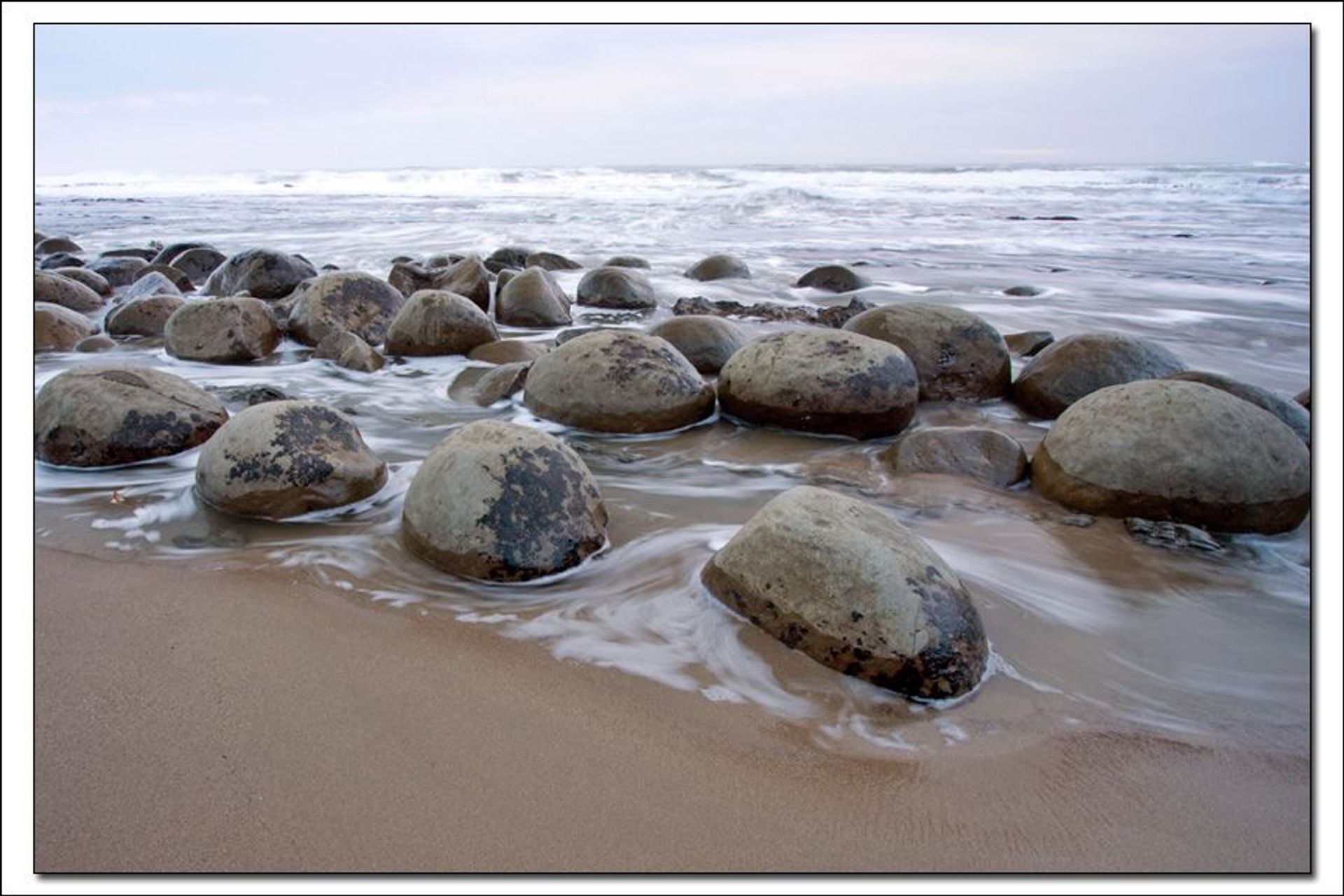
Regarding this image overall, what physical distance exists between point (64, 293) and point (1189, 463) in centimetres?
722

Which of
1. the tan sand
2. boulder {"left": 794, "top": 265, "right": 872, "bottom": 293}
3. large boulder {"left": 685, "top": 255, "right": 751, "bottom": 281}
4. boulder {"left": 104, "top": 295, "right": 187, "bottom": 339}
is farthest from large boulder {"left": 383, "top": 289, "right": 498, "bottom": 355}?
boulder {"left": 794, "top": 265, "right": 872, "bottom": 293}

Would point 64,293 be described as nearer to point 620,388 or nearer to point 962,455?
Result: point 620,388

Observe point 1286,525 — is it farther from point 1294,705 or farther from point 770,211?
point 770,211

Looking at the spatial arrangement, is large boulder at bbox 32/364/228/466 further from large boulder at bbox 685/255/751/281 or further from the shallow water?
large boulder at bbox 685/255/751/281

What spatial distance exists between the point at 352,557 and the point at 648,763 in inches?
48.7

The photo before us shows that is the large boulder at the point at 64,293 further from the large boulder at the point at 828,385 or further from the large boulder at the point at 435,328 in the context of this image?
the large boulder at the point at 828,385

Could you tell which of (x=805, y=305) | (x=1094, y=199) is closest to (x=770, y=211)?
(x=1094, y=199)

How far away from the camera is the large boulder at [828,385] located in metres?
3.72

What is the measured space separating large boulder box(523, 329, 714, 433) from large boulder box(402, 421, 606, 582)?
114cm

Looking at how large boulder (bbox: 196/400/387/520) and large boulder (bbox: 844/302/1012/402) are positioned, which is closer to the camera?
large boulder (bbox: 196/400/387/520)

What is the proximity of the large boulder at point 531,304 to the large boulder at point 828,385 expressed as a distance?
102 inches

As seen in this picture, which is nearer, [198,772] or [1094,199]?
[198,772]

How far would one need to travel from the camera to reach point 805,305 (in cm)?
706

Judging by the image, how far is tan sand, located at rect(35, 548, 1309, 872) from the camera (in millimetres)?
1483
